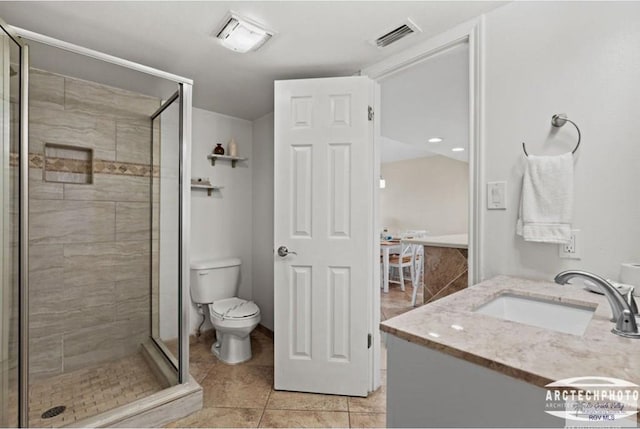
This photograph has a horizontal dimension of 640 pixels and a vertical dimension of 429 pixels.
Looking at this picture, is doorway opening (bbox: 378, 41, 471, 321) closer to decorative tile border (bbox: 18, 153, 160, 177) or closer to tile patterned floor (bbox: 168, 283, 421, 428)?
tile patterned floor (bbox: 168, 283, 421, 428)

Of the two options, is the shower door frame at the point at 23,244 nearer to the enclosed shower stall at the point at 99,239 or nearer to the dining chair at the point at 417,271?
the enclosed shower stall at the point at 99,239

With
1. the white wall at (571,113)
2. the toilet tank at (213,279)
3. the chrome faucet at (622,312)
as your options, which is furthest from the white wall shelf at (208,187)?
the chrome faucet at (622,312)

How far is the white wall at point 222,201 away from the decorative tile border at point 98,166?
0.62 metres

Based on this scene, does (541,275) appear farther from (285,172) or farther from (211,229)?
(211,229)

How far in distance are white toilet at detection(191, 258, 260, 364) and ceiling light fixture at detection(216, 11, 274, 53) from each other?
176cm

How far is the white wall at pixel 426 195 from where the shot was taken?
630 cm

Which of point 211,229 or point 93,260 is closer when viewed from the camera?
point 93,260

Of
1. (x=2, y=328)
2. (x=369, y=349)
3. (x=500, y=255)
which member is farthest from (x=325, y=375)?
(x=2, y=328)

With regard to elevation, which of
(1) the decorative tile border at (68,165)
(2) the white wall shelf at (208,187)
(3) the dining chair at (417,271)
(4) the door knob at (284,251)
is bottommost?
(3) the dining chair at (417,271)

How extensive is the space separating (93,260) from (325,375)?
1768mm

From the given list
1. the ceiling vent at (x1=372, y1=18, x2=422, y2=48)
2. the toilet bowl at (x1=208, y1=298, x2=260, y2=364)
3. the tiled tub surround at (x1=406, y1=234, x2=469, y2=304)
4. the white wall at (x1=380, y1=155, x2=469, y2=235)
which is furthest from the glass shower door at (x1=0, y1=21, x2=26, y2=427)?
the white wall at (x1=380, y1=155, x2=469, y2=235)

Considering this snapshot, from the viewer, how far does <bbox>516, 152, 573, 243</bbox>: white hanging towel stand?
1213 millimetres

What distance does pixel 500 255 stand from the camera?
1.45 meters

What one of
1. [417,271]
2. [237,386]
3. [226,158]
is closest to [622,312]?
[237,386]
